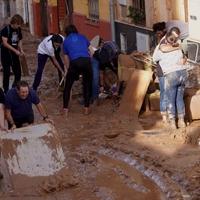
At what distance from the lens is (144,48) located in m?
15.8

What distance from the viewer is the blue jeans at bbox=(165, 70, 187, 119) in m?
10.4

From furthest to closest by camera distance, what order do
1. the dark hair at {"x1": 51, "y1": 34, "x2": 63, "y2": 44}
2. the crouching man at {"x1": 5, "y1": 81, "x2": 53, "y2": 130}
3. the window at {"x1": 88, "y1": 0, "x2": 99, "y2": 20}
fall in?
the window at {"x1": 88, "y1": 0, "x2": 99, "y2": 20} → the dark hair at {"x1": 51, "y1": 34, "x2": 63, "y2": 44} → the crouching man at {"x1": 5, "y1": 81, "x2": 53, "y2": 130}

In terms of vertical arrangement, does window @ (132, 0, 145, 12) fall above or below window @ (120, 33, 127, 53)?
above

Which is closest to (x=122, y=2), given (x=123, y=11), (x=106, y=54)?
(x=123, y=11)

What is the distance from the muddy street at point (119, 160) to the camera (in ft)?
27.0

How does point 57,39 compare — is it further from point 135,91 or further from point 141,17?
point 141,17

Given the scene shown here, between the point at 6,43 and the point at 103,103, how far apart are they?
2317mm

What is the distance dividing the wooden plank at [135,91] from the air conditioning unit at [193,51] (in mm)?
1682

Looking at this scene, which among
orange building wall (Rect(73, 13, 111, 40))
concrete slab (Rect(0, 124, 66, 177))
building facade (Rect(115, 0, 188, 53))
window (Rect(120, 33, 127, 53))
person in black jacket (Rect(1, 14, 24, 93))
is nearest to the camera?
concrete slab (Rect(0, 124, 66, 177))

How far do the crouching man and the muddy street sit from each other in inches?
34.3

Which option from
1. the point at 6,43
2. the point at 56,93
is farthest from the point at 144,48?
the point at 6,43

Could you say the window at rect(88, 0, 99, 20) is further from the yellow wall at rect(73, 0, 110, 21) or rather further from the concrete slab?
the concrete slab

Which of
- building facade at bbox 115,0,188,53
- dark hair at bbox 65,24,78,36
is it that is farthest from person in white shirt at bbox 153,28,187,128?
building facade at bbox 115,0,188,53

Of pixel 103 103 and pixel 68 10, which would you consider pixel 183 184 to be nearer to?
pixel 103 103
